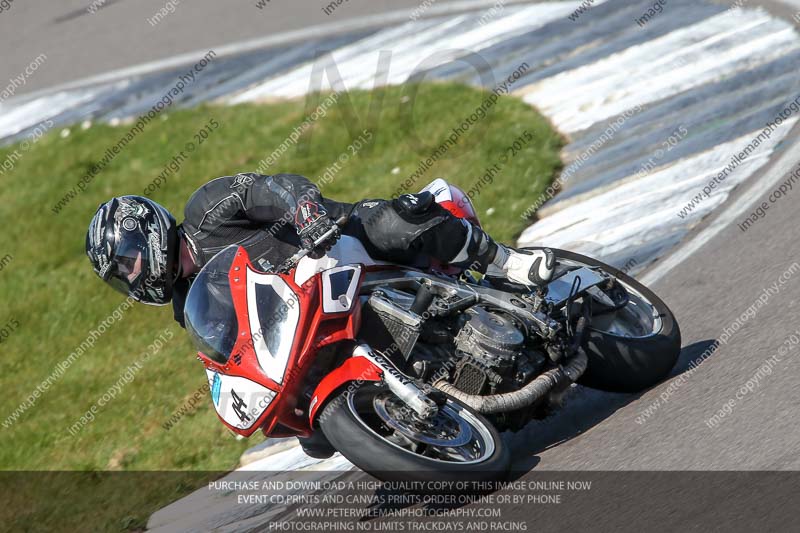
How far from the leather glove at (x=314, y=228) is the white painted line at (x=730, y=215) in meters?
2.92

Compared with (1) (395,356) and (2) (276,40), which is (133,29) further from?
(1) (395,356)

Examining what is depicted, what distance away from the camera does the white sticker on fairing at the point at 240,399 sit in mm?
4988

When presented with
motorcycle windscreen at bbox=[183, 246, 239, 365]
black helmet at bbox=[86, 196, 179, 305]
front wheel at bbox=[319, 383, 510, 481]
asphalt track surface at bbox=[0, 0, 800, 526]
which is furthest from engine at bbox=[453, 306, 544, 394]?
black helmet at bbox=[86, 196, 179, 305]

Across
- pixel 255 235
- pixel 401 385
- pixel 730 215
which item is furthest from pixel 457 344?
pixel 730 215

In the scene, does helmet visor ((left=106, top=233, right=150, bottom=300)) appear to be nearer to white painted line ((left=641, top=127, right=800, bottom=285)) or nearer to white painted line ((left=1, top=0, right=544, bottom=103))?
white painted line ((left=641, top=127, right=800, bottom=285))

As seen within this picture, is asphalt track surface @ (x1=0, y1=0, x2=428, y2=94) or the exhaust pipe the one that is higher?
asphalt track surface @ (x1=0, y1=0, x2=428, y2=94)

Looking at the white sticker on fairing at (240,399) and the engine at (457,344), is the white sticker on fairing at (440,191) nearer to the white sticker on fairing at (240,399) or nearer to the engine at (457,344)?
the engine at (457,344)

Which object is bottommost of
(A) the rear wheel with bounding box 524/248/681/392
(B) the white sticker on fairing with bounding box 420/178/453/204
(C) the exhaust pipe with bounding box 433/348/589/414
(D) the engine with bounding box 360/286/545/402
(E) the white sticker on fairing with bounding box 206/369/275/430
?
(A) the rear wheel with bounding box 524/248/681/392

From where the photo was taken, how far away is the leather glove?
16.2 ft

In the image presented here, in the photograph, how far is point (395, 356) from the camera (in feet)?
17.6

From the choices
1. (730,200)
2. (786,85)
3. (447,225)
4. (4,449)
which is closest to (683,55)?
(786,85)

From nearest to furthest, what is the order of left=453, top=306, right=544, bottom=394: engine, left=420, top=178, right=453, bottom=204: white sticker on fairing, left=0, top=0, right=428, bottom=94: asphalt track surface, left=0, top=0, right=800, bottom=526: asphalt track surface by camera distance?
left=0, top=0, right=800, bottom=526: asphalt track surface, left=453, top=306, right=544, bottom=394: engine, left=420, top=178, right=453, bottom=204: white sticker on fairing, left=0, top=0, right=428, bottom=94: asphalt track surface

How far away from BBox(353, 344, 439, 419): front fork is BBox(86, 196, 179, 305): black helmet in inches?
46.4

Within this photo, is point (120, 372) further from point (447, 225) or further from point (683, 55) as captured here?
point (683, 55)
